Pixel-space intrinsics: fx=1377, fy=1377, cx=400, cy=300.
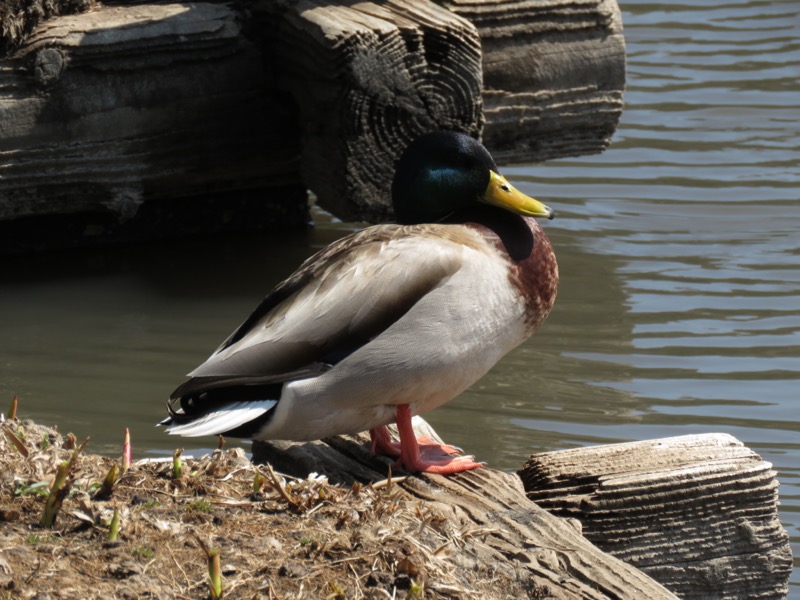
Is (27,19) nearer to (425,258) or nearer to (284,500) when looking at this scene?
(425,258)

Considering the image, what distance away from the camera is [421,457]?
345cm

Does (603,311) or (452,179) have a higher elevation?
(452,179)

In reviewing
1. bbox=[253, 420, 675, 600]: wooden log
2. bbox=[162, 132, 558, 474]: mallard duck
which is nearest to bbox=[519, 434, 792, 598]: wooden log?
bbox=[253, 420, 675, 600]: wooden log

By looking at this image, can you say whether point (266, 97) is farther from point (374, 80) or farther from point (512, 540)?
point (512, 540)

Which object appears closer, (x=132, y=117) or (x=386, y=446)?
(x=386, y=446)

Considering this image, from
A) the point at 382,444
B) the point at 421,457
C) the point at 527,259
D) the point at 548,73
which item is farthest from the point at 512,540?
the point at 548,73

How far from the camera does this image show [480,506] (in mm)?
2967

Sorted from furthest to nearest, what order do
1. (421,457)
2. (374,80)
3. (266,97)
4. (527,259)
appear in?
(266,97), (374,80), (527,259), (421,457)

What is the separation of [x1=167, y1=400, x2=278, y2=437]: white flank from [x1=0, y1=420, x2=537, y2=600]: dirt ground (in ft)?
0.96

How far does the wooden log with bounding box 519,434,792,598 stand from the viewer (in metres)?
3.05

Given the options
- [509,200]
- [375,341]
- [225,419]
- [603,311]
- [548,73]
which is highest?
[509,200]

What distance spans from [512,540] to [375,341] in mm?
822

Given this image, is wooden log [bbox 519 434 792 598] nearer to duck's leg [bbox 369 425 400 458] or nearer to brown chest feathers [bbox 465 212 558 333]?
duck's leg [bbox 369 425 400 458]

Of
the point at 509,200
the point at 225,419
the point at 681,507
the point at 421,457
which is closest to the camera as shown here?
the point at 681,507
